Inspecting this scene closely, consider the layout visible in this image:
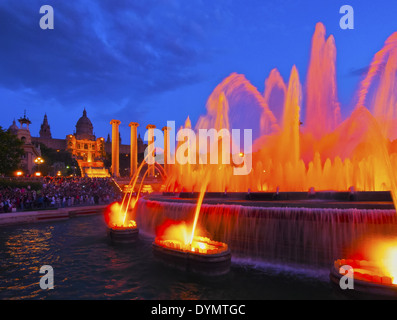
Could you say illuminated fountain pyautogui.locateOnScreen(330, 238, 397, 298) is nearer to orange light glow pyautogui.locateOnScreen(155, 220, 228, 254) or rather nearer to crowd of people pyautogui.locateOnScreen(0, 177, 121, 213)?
orange light glow pyautogui.locateOnScreen(155, 220, 228, 254)

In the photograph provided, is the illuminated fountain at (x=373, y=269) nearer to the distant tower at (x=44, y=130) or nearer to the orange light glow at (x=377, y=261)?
the orange light glow at (x=377, y=261)

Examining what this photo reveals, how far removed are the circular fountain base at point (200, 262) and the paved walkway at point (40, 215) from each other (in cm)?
1675

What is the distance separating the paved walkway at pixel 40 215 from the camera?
71.6 ft

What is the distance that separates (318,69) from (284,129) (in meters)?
4.99

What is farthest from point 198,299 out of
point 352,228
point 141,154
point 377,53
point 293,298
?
point 141,154

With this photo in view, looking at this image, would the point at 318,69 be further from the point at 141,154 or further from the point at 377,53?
the point at 141,154

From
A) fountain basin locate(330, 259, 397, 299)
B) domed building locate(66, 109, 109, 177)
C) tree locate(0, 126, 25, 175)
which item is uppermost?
domed building locate(66, 109, 109, 177)

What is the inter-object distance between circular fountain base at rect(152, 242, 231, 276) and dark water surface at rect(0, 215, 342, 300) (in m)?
0.23

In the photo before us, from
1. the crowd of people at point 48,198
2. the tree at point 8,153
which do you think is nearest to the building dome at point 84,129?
the tree at point 8,153

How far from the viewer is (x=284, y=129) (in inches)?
917

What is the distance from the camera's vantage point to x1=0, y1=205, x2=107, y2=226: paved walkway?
21.8 meters

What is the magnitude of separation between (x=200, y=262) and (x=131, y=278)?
8.12 ft

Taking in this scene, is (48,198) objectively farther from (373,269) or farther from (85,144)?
(85,144)

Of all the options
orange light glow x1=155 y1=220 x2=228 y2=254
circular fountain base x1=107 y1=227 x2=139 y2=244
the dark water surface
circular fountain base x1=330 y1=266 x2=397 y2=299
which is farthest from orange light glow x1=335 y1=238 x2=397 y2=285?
circular fountain base x1=107 y1=227 x2=139 y2=244
